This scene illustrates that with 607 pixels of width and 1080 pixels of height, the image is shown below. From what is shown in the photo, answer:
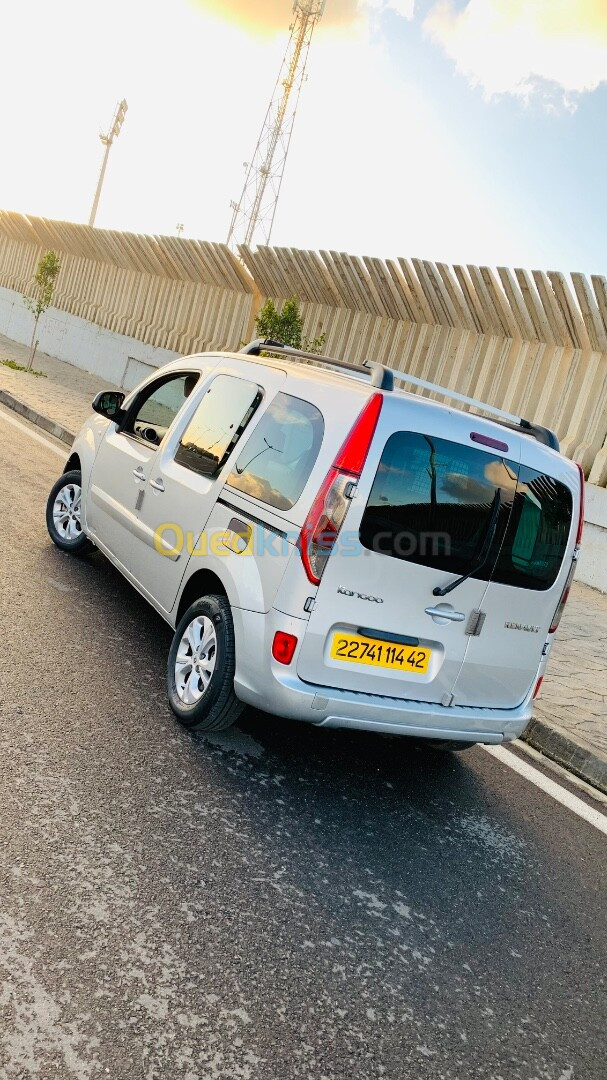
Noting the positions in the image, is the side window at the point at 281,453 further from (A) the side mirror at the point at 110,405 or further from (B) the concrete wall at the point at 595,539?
(B) the concrete wall at the point at 595,539

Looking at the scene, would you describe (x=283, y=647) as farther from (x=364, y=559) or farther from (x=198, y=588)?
(x=198, y=588)

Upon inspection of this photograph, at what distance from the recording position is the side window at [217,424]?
15.5 feet

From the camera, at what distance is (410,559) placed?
4012 millimetres

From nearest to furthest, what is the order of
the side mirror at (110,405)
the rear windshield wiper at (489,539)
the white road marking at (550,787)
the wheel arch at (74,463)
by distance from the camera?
1. the rear windshield wiper at (489,539)
2. the white road marking at (550,787)
3. the side mirror at (110,405)
4. the wheel arch at (74,463)

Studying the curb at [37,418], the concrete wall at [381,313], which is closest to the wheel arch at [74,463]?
the curb at [37,418]

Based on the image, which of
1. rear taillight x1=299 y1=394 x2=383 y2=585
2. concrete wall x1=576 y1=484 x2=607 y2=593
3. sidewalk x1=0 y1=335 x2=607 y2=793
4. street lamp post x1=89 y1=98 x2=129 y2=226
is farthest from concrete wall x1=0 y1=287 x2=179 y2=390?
rear taillight x1=299 y1=394 x2=383 y2=585

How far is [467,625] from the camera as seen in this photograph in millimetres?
4223

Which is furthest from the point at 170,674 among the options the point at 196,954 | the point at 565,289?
the point at 565,289

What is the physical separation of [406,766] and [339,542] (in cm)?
162

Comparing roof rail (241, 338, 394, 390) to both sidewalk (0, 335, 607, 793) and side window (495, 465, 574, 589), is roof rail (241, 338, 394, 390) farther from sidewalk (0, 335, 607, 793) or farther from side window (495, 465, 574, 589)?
sidewalk (0, 335, 607, 793)

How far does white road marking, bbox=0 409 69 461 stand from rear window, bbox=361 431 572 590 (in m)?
7.77

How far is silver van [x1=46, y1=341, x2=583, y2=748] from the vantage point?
12.8 ft

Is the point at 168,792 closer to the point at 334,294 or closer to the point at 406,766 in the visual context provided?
the point at 406,766

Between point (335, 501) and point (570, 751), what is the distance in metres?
2.69
